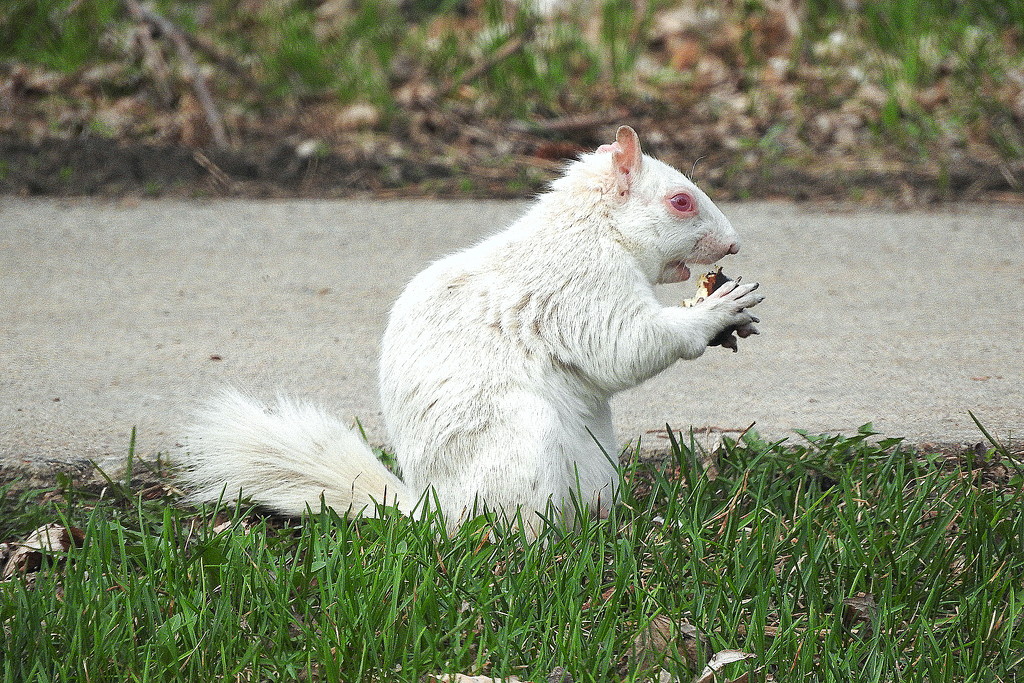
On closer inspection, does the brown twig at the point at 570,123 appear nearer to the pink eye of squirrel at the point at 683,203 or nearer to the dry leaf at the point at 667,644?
the pink eye of squirrel at the point at 683,203

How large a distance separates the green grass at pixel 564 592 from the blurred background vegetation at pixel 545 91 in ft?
10.3

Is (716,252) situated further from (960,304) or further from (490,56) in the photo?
(490,56)

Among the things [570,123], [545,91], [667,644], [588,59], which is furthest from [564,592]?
[588,59]

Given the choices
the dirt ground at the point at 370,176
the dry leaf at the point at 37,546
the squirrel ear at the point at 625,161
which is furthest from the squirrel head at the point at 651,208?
the dirt ground at the point at 370,176

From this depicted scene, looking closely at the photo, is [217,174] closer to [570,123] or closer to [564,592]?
[570,123]

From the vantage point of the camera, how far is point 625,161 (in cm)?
245

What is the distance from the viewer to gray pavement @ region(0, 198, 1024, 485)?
10.1 feet

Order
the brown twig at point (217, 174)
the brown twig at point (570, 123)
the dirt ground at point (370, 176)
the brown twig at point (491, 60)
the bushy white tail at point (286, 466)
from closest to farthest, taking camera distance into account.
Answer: the bushy white tail at point (286, 466) < the dirt ground at point (370, 176) < the brown twig at point (217, 174) < the brown twig at point (570, 123) < the brown twig at point (491, 60)

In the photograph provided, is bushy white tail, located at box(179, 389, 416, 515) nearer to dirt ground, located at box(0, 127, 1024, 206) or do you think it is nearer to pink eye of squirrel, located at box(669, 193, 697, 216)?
pink eye of squirrel, located at box(669, 193, 697, 216)

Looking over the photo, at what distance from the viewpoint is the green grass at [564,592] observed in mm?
1935

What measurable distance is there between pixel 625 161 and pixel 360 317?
172cm

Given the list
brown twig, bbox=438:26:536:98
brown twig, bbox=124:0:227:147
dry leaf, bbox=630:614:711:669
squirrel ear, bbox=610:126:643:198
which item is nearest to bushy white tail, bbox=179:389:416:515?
dry leaf, bbox=630:614:711:669

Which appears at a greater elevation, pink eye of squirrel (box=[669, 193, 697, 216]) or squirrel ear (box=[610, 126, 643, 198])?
squirrel ear (box=[610, 126, 643, 198])

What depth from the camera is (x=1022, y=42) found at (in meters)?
6.37
